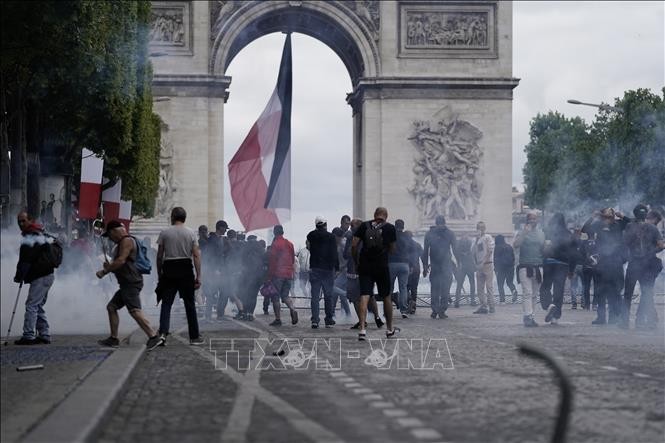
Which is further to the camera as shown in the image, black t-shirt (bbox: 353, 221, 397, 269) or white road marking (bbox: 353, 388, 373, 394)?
black t-shirt (bbox: 353, 221, 397, 269)

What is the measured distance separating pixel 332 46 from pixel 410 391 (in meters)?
38.6

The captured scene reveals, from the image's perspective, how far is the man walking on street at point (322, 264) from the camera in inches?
888

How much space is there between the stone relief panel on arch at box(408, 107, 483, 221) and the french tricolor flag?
35.4 feet

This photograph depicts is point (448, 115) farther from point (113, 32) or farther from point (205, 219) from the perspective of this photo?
point (113, 32)

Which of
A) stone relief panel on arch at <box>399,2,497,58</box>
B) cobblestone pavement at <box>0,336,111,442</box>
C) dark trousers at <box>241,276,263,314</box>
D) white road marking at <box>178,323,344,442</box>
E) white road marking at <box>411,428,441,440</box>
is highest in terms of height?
stone relief panel on arch at <box>399,2,497,58</box>

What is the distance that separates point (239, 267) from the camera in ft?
87.9

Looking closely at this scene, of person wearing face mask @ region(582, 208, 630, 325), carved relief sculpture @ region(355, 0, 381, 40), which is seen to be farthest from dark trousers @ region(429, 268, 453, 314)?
carved relief sculpture @ region(355, 0, 381, 40)

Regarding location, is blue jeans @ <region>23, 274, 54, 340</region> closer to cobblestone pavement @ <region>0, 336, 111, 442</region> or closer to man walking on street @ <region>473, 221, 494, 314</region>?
cobblestone pavement @ <region>0, 336, 111, 442</region>

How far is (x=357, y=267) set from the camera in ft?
64.0

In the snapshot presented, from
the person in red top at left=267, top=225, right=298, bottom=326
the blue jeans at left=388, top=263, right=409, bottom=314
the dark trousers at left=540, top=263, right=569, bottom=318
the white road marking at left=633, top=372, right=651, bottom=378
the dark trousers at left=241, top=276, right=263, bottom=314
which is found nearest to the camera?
the white road marking at left=633, top=372, right=651, bottom=378

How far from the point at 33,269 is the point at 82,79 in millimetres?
7046

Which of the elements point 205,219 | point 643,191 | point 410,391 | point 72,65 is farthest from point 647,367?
point 643,191

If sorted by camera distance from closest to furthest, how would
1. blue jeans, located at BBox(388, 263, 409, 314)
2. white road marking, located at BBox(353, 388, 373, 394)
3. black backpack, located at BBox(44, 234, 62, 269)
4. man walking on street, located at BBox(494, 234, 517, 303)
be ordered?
white road marking, located at BBox(353, 388, 373, 394) → black backpack, located at BBox(44, 234, 62, 269) → blue jeans, located at BBox(388, 263, 409, 314) → man walking on street, located at BBox(494, 234, 517, 303)

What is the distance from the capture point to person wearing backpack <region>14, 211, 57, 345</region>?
17266 millimetres
